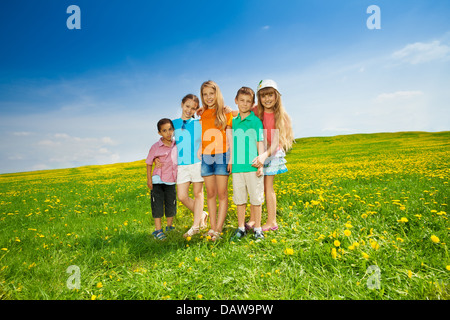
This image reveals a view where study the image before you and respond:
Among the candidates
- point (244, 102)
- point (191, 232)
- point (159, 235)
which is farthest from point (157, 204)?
point (244, 102)

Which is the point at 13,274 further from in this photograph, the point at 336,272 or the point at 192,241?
the point at 336,272

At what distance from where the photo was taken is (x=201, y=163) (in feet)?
14.0

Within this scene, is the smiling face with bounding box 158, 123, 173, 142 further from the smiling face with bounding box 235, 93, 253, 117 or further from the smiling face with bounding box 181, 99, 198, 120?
the smiling face with bounding box 235, 93, 253, 117

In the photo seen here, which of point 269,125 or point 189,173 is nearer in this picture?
point 269,125

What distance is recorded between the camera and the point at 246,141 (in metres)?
4.00

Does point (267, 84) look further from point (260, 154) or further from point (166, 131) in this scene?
point (166, 131)

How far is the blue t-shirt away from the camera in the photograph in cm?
442

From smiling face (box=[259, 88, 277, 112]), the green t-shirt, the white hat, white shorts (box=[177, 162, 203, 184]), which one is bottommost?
white shorts (box=[177, 162, 203, 184])

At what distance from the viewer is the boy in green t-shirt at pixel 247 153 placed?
3936 millimetres

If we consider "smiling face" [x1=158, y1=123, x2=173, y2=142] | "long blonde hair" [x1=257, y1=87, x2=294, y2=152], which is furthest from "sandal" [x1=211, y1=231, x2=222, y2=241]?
"smiling face" [x1=158, y1=123, x2=173, y2=142]

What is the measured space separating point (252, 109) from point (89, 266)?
3.71m

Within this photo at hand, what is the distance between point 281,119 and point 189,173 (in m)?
2.01

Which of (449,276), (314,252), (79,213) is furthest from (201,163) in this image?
(79,213)

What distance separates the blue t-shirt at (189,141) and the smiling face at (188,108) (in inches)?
4.6
